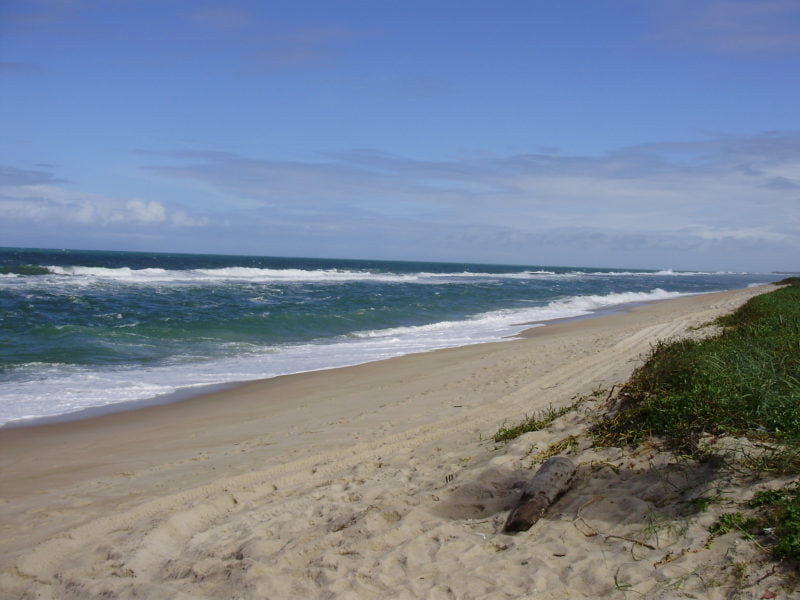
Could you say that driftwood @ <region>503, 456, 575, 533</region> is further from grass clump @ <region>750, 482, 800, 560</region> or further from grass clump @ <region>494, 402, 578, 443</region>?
grass clump @ <region>494, 402, 578, 443</region>

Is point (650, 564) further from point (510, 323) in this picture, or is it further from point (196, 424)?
point (510, 323)

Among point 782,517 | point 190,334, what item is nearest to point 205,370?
point 190,334

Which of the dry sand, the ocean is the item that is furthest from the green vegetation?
the ocean

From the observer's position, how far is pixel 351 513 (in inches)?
167

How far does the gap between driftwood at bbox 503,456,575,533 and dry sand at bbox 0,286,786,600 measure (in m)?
0.09

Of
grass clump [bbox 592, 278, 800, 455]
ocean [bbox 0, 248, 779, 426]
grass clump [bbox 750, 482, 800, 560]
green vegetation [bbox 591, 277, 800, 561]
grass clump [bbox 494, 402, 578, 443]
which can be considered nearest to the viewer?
grass clump [bbox 750, 482, 800, 560]

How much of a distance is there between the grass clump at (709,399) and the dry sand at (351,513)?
0.29 m

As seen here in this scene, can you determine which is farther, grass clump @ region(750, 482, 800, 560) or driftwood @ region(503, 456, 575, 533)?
driftwood @ region(503, 456, 575, 533)

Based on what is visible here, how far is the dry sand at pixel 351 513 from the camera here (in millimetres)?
3168

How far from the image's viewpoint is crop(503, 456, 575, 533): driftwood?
147 inches

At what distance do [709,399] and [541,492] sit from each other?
5.04 ft

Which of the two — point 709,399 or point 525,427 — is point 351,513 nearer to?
point 525,427

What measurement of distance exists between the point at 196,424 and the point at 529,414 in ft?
13.2

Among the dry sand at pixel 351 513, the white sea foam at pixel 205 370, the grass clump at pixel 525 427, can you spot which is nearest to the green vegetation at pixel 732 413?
the dry sand at pixel 351 513
